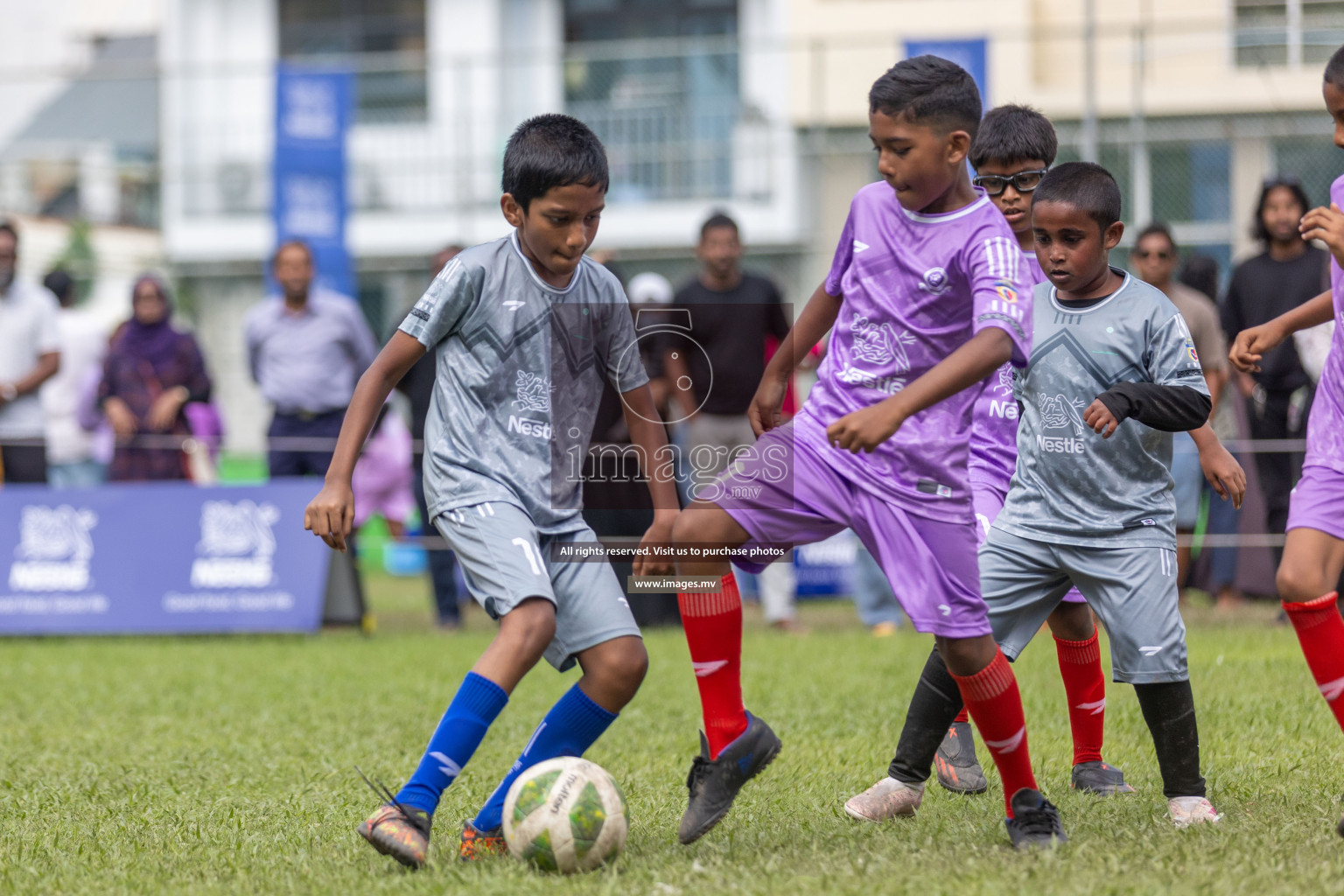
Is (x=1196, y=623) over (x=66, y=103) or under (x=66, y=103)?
under

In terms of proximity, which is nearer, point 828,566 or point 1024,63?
point 828,566

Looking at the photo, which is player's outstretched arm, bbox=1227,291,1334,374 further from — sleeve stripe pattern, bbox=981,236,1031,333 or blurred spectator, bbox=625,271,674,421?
blurred spectator, bbox=625,271,674,421

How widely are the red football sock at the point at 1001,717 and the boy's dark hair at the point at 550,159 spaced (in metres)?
1.57

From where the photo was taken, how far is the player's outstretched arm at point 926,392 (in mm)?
3422

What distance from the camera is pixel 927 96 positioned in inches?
151

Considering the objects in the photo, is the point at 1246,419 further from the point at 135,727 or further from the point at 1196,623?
the point at 135,727

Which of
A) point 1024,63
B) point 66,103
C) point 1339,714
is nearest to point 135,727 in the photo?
point 1339,714

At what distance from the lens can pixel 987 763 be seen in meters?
5.12

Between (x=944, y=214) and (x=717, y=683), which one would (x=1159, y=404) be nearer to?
(x=944, y=214)

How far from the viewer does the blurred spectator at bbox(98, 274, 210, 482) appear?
10.7m

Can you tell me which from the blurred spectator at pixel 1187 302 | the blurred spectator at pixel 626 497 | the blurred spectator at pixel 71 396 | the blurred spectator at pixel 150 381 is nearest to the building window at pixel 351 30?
the blurred spectator at pixel 71 396

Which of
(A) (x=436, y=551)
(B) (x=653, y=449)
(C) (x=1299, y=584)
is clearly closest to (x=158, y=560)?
(A) (x=436, y=551)

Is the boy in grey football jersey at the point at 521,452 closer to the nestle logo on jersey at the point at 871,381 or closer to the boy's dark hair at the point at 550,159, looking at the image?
the boy's dark hair at the point at 550,159

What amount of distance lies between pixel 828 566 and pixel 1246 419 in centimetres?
341
